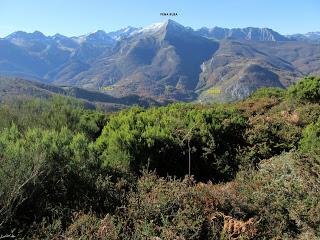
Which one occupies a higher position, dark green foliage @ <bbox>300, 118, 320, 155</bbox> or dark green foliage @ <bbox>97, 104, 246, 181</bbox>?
dark green foliage @ <bbox>300, 118, 320, 155</bbox>

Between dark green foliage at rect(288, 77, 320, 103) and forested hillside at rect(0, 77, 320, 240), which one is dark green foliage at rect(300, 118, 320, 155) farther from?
dark green foliage at rect(288, 77, 320, 103)

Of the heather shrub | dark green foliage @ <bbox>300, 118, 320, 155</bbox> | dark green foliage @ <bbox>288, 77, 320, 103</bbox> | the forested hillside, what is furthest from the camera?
dark green foliage @ <bbox>288, 77, 320, 103</bbox>

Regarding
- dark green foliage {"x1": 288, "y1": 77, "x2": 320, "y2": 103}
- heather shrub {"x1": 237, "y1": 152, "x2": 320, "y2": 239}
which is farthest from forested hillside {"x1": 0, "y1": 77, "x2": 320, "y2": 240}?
dark green foliage {"x1": 288, "y1": 77, "x2": 320, "y2": 103}

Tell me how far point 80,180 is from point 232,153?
597 centimetres

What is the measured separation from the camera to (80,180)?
28.4ft

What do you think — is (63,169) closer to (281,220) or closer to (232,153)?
(281,220)

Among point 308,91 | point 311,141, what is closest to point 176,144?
point 311,141

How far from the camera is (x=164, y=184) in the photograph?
8.70m

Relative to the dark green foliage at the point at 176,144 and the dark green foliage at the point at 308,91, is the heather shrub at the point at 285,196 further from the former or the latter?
the dark green foliage at the point at 308,91

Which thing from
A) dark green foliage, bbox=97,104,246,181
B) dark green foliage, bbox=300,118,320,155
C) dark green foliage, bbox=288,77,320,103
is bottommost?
dark green foliage, bbox=97,104,246,181

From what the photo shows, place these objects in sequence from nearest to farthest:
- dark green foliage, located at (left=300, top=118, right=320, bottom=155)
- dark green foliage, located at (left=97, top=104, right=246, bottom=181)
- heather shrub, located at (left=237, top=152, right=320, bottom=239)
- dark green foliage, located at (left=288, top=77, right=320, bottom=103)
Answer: heather shrub, located at (left=237, top=152, right=320, bottom=239) < dark green foliage, located at (left=300, top=118, right=320, bottom=155) < dark green foliage, located at (left=97, top=104, right=246, bottom=181) < dark green foliage, located at (left=288, top=77, right=320, bottom=103)

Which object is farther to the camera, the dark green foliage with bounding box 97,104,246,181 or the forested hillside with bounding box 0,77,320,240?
the dark green foliage with bounding box 97,104,246,181

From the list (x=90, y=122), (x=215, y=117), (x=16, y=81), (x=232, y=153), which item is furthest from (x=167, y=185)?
(x=16, y=81)

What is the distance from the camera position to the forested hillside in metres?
7.00
